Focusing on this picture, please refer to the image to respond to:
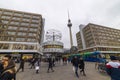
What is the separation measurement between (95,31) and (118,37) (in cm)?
2285

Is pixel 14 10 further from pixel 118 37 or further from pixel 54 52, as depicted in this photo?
pixel 118 37

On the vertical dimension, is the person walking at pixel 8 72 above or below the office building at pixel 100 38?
below

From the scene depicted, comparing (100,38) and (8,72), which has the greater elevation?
(100,38)

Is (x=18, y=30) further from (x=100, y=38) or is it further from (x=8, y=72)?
(x=100, y=38)

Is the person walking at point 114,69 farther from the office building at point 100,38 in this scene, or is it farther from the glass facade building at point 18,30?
the office building at point 100,38

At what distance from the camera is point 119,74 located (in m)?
2.66

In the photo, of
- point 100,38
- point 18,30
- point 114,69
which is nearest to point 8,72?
point 114,69

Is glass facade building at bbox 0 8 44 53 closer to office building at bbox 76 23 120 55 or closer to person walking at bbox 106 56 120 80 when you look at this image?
office building at bbox 76 23 120 55

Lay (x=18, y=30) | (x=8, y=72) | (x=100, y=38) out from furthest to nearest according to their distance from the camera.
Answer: (x=100, y=38) → (x=18, y=30) → (x=8, y=72)

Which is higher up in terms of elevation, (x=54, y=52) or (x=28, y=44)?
(x=28, y=44)

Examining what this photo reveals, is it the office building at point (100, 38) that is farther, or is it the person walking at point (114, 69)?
the office building at point (100, 38)

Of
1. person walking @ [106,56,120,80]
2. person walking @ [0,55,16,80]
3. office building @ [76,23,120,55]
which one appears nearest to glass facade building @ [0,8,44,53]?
office building @ [76,23,120,55]

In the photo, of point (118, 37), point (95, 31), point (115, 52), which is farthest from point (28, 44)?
point (118, 37)

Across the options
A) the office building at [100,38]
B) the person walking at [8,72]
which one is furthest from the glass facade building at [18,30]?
the person walking at [8,72]
